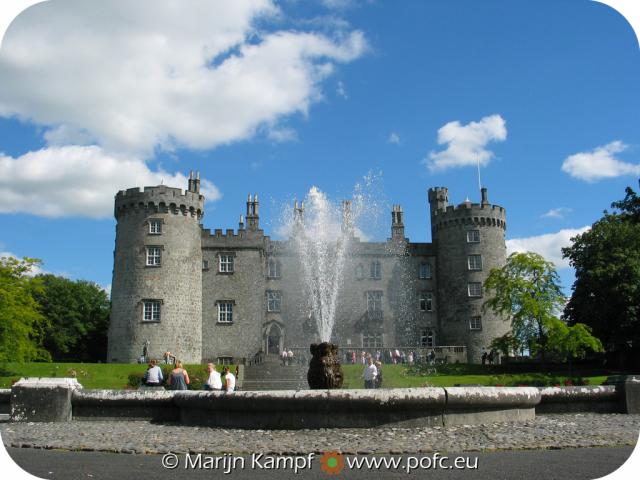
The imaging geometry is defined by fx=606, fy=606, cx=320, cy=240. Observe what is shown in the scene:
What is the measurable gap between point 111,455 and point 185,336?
35.6 m

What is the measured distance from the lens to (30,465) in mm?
7875

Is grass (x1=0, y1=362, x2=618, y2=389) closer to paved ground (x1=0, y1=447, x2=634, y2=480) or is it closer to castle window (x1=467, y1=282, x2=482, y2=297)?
castle window (x1=467, y1=282, x2=482, y2=297)

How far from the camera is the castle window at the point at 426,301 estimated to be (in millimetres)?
51219

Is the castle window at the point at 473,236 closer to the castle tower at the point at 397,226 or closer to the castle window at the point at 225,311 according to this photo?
the castle tower at the point at 397,226

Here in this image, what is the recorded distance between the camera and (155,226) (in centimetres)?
4434

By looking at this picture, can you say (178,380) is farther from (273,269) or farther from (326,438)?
(273,269)

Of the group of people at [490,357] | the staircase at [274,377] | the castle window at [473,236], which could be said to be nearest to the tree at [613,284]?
the group of people at [490,357]

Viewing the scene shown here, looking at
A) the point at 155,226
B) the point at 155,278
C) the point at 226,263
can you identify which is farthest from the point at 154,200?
the point at 226,263

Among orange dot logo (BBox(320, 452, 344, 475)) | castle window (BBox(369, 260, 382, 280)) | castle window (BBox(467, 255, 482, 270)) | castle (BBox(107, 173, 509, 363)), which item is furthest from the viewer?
castle window (BBox(369, 260, 382, 280))

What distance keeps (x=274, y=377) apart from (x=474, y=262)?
70.4 feet

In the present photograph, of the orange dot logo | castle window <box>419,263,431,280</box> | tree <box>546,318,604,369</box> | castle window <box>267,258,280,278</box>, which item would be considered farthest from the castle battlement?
the orange dot logo

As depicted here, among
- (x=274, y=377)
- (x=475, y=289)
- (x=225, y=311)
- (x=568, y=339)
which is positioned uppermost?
(x=475, y=289)

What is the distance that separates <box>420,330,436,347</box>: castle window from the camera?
50.5 meters

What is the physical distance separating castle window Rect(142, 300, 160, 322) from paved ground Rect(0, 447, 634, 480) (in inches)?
1364
